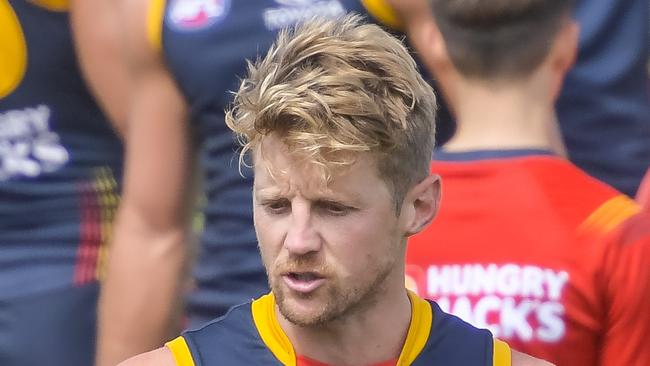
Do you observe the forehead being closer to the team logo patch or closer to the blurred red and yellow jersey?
the blurred red and yellow jersey

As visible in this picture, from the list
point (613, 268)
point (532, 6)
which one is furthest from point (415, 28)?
point (613, 268)

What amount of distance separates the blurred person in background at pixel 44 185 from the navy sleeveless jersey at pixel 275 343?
4.37ft

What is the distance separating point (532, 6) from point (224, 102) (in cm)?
72

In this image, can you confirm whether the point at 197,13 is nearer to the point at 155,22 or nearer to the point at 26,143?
the point at 155,22

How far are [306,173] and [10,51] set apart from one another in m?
1.61

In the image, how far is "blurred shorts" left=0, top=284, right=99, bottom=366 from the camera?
359cm

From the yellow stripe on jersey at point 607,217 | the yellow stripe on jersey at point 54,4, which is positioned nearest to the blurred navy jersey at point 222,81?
the yellow stripe on jersey at point 54,4

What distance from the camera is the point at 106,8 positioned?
3.56 metres

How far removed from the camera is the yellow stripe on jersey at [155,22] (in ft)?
11.0

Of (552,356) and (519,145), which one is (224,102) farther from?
(552,356)

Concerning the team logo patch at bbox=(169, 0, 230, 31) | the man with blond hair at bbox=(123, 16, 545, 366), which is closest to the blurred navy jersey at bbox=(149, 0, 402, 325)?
the team logo patch at bbox=(169, 0, 230, 31)

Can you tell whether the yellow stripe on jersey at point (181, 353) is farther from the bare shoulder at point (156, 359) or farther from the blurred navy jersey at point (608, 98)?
the blurred navy jersey at point (608, 98)

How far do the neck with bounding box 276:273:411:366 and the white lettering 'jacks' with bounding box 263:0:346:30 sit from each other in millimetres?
1058

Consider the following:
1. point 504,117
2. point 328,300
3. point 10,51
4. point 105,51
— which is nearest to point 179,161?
point 105,51
